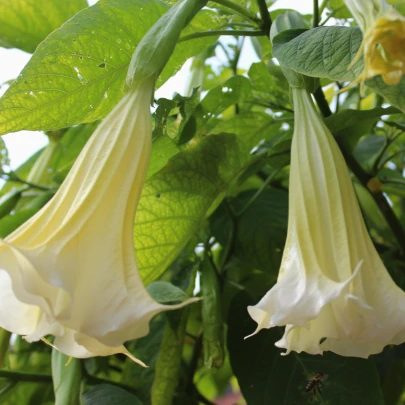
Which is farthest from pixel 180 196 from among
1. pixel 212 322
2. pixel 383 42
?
pixel 383 42

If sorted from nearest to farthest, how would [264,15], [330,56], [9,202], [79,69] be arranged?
1. [330,56]
2. [79,69]
3. [264,15]
4. [9,202]

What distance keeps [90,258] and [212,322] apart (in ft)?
0.94

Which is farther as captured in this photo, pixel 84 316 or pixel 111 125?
pixel 111 125

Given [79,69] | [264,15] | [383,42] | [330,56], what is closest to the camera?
[383,42]

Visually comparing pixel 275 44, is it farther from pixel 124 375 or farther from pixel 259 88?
pixel 124 375

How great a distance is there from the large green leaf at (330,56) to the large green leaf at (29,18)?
50 cm

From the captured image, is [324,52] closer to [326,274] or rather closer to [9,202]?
[326,274]

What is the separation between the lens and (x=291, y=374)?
0.69 meters

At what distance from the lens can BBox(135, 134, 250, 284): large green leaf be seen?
65cm

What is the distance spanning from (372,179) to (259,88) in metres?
0.22

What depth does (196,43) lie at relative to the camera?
2.54 feet

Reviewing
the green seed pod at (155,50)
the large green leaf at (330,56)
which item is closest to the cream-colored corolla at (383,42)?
the large green leaf at (330,56)

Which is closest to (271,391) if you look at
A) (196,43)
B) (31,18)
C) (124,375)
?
(124,375)

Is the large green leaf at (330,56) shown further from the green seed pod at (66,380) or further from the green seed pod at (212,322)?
the green seed pod at (66,380)
